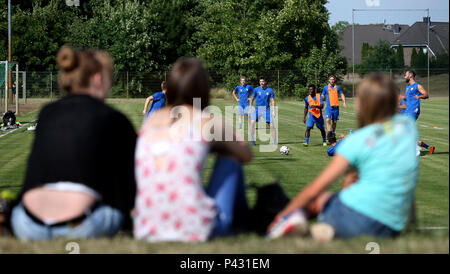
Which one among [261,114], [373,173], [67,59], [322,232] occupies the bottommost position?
[322,232]

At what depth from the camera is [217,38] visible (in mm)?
58125

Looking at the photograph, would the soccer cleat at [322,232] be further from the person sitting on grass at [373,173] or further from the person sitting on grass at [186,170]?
the person sitting on grass at [186,170]

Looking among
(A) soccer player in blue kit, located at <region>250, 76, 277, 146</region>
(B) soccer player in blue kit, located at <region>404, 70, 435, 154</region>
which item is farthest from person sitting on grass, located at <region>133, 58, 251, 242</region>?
(A) soccer player in blue kit, located at <region>250, 76, 277, 146</region>

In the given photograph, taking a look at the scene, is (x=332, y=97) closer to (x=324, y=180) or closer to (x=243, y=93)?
(x=243, y=93)

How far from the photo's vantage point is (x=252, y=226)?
425 centimetres

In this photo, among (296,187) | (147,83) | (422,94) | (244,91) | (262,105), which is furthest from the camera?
(147,83)

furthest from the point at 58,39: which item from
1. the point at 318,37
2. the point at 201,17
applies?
the point at 318,37

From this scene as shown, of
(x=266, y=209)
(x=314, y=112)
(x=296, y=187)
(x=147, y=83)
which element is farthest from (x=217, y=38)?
(x=266, y=209)

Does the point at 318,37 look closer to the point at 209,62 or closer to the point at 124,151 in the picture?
the point at 209,62

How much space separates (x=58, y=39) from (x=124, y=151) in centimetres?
5737

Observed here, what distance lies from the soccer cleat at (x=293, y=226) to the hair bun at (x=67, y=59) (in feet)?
4.95

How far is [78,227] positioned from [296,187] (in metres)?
7.07

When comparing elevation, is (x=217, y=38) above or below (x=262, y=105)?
above

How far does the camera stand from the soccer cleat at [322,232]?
3.86 metres
